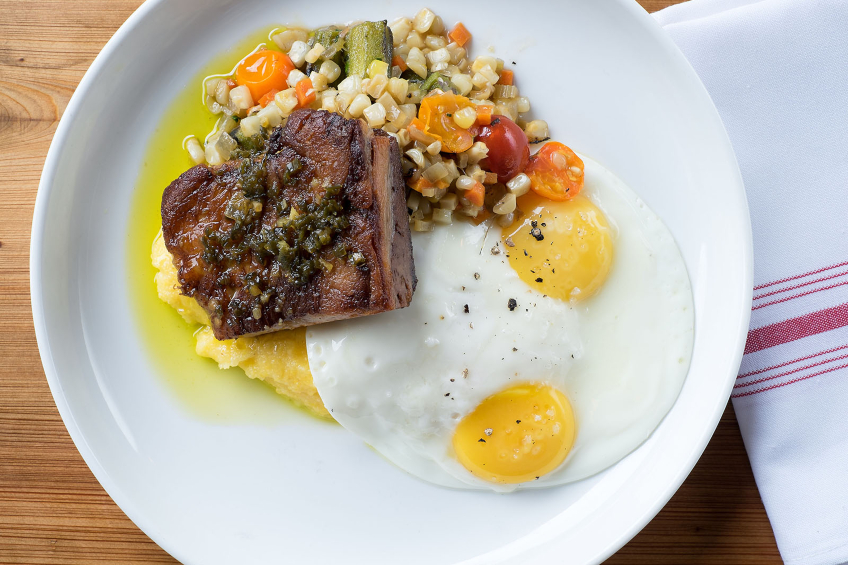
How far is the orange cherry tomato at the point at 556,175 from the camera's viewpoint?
3035mm

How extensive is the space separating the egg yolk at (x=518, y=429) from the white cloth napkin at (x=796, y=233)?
1.24m

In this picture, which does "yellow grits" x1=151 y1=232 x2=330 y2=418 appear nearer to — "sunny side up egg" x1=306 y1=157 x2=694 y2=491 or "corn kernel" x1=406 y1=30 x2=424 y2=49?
"sunny side up egg" x1=306 y1=157 x2=694 y2=491

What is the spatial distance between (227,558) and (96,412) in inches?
43.5

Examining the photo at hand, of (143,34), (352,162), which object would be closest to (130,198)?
(143,34)

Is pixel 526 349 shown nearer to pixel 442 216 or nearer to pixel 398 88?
pixel 442 216

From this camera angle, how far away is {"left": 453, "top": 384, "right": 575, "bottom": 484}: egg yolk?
9.70 ft

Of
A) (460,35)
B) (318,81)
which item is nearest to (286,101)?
(318,81)

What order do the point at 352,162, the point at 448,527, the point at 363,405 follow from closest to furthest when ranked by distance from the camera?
the point at 352,162
the point at 363,405
the point at 448,527

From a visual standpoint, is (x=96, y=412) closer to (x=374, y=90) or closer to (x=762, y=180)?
(x=374, y=90)

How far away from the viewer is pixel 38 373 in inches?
134

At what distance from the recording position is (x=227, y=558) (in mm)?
3010

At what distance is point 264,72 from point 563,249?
2041 millimetres

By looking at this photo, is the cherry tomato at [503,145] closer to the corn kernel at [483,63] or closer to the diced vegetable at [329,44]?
the corn kernel at [483,63]

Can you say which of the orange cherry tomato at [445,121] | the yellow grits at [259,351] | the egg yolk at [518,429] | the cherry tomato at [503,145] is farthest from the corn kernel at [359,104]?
the egg yolk at [518,429]
